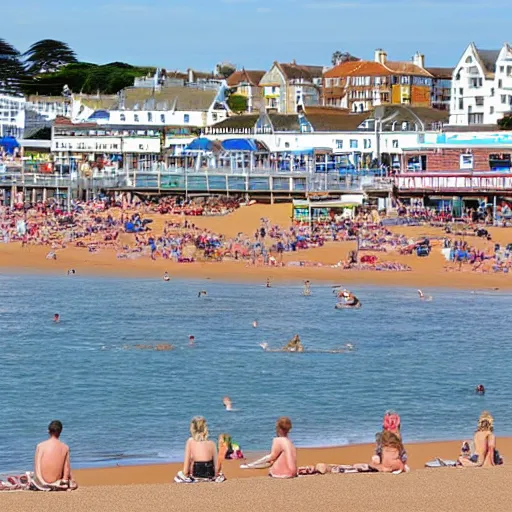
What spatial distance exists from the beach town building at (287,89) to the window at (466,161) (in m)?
34.2

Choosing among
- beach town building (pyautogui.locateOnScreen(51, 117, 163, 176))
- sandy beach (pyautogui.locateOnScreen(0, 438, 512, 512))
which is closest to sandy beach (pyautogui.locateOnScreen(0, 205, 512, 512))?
sandy beach (pyautogui.locateOnScreen(0, 438, 512, 512))

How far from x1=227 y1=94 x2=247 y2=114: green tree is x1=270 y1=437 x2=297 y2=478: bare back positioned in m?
78.3

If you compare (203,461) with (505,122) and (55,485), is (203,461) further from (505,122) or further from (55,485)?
(505,122)

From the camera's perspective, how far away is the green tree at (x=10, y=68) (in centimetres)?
11750

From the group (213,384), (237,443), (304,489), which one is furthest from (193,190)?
(304,489)

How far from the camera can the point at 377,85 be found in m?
90.4

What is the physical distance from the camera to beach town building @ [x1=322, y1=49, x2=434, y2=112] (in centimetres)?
9012

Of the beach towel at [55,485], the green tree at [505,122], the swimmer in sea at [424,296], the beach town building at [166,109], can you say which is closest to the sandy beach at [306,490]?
the beach towel at [55,485]

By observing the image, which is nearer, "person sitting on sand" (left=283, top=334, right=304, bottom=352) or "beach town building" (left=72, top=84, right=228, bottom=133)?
"person sitting on sand" (left=283, top=334, right=304, bottom=352)

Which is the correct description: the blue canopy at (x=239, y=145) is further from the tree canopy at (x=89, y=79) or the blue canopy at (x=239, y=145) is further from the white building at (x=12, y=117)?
the tree canopy at (x=89, y=79)

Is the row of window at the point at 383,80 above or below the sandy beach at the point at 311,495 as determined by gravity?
above

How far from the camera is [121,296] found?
35156 millimetres

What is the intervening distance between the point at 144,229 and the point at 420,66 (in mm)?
51156

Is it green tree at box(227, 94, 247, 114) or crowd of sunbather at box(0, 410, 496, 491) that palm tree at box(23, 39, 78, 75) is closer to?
green tree at box(227, 94, 247, 114)
